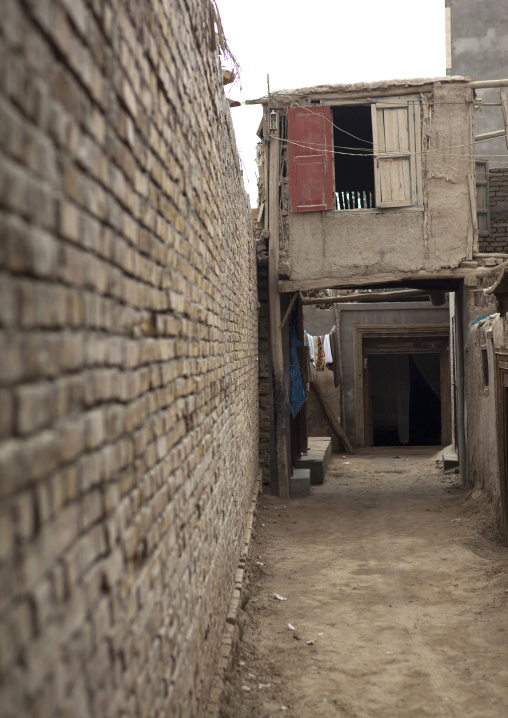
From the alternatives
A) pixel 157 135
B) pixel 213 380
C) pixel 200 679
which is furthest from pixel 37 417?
pixel 213 380

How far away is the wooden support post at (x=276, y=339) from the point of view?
10.5 metres

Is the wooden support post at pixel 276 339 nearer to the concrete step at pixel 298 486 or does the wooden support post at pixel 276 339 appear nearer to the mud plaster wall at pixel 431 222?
the concrete step at pixel 298 486

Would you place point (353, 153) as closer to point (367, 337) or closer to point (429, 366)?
point (367, 337)

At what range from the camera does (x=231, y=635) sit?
4.41 metres

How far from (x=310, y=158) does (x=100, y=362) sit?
950 centimetres

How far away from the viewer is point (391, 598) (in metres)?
6.24

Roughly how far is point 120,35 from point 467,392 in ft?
31.8

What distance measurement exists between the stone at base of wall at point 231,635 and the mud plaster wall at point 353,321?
10588mm

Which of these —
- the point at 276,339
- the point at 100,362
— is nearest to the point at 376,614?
the point at 100,362

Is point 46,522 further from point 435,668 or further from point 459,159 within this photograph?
point 459,159

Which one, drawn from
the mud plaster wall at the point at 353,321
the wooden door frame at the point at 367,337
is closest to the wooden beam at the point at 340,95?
the mud plaster wall at the point at 353,321

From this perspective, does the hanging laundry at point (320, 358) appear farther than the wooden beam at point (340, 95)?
Yes

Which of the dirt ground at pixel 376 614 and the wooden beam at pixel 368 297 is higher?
the wooden beam at pixel 368 297

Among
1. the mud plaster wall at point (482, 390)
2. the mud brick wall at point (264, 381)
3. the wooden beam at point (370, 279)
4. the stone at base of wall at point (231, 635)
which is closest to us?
the stone at base of wall at point (231, 635)
